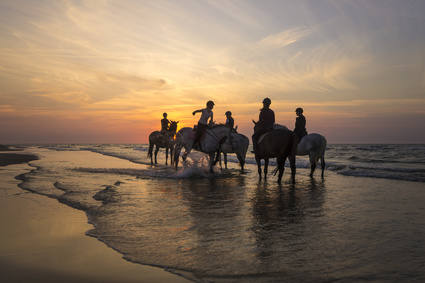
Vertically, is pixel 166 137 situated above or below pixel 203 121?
below

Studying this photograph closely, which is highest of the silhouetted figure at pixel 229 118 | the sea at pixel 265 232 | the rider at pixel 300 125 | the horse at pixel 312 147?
the silhouetted figure at pixel 229 118

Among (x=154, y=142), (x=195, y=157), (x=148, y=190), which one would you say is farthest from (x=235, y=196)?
(x=154, y=142)

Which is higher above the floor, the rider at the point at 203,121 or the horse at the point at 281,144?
the rider at the point at 203,121

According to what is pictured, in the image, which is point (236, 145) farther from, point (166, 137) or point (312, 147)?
point (166, 137)

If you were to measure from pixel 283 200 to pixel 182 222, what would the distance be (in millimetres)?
3200

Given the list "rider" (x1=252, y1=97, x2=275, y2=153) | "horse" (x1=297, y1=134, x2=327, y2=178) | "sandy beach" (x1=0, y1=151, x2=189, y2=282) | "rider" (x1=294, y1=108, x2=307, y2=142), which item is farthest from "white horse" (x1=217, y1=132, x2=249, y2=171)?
"sandy beach" (x1=0, y1=151, x2=189, y2=282)

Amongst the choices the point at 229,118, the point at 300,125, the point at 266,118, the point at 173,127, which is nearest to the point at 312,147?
the point at 300,125

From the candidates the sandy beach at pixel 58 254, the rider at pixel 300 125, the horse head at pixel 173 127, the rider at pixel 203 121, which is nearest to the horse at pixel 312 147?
the rider at pixel 300 125

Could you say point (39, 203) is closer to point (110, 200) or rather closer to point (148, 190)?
point (110, 200)

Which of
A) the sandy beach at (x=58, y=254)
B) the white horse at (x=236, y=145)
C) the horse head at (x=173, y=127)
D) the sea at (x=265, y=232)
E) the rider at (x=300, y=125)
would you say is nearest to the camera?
the sandy beach at (x=58, y=254)

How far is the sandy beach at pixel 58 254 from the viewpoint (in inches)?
122

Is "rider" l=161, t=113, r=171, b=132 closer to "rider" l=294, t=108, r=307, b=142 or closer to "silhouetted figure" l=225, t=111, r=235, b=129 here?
"silhouetted figure" l=225, t=111, r=235, b=129

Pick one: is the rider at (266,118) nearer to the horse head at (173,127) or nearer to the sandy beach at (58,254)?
the sandy beach at (58,254)

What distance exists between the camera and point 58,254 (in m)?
3.73
